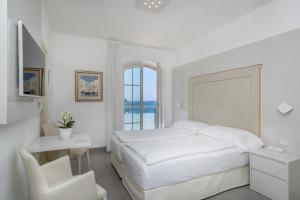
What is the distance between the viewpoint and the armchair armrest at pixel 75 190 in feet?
4.26

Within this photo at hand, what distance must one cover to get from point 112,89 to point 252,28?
3139 millimetres

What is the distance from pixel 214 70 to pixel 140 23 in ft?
5.92

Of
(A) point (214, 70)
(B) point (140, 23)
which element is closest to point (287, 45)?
(A) point (214, 70)

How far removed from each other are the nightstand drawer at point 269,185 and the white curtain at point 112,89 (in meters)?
2.98

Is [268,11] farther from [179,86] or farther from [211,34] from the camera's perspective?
[179,86]

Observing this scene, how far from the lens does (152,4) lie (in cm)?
262

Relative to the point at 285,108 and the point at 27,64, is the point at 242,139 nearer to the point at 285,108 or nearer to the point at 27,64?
the point at 285,108

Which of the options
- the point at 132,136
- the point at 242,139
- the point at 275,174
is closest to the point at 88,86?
the point at 132,136

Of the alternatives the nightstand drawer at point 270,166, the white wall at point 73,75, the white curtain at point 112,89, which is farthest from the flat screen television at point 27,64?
the nightstand drawer at point 270,166

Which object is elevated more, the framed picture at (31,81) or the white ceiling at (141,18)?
the white ceiling at (141,18)

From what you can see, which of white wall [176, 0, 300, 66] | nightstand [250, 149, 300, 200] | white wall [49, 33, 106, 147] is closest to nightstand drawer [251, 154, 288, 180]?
nightstand [250, 149, 300, 200]

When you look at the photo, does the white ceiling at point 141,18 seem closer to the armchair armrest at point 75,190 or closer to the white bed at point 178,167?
the white bed at point 178,167

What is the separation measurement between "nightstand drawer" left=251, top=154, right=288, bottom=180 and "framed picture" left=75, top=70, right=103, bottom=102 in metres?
3.38

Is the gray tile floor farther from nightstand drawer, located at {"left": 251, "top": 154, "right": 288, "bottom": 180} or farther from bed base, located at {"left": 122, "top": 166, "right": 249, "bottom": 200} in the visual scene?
nightstand drawer, located at {"left": 251, "top": 154, "right": 288, "bottom": 180}
